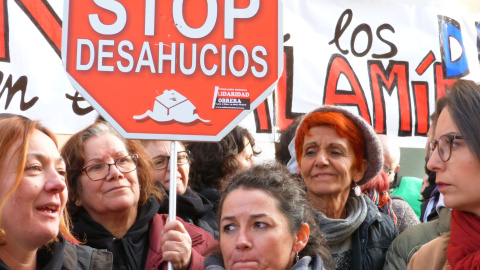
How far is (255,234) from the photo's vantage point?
8.93ft

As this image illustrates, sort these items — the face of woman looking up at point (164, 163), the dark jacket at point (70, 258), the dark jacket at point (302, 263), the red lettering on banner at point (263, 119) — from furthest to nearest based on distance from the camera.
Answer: the red lettering on banner at point (263, 119) < the face of woman looking up at point (164, 163) < the dark jacket at point (302, 263) < the dark jacket at point (70, 258)

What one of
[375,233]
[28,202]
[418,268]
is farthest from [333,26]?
[28,202]

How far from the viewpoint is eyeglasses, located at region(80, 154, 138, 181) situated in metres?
3.23

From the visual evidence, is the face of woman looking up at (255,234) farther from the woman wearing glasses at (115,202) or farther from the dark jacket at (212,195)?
the dark jacket at (212,195)

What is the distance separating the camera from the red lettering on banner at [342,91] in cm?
508

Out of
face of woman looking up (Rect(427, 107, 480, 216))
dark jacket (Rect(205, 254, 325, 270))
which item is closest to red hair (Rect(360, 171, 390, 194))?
dark jacket (Rect(205, 254, 325, 270))

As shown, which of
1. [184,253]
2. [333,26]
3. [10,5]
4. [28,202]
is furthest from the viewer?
[333,26]

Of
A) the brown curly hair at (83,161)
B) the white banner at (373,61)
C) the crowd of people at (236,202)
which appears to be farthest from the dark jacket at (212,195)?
the white banner at (373,61)

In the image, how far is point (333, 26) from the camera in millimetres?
5164

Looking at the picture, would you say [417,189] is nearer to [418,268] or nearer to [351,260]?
[351,260]

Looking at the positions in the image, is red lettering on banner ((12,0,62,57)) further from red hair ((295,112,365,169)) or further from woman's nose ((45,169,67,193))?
woman's nose ((45,169,67,193))

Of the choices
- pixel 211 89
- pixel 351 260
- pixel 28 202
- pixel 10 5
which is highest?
pixel 10 5

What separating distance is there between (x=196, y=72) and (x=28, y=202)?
2.69 ft

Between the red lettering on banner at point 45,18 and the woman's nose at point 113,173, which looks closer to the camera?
the woman's nose at point 113,173
